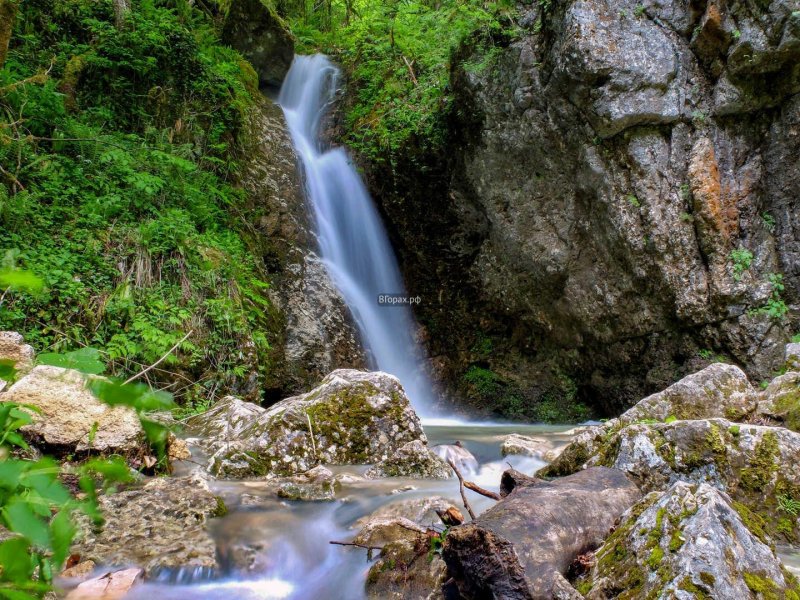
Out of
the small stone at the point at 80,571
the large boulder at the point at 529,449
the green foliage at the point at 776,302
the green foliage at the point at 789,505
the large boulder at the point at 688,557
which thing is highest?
the green foliage at the point at 776,302

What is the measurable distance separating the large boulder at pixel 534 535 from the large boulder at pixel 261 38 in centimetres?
1141

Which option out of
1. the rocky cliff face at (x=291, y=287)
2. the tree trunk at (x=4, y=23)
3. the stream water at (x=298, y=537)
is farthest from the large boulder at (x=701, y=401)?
the tree trunk at (x=4, y=23)

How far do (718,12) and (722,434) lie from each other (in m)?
5.78

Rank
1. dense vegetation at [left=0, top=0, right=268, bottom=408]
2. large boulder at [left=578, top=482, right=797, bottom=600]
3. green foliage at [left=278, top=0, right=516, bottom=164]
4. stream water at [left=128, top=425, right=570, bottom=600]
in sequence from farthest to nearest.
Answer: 1. green foliage at [left=278, top=0, right=516, bottom=164]
2. dense vegetation at [left=0, top=0, right=268, bottom=408]
3. stream water at [left=128, top=425, right=570, bottom=600]
4. large boulder at [left=578, top=482, right=797, bottom=600]

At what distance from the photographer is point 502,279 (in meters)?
8.88

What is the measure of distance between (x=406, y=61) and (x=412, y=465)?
9076 mm

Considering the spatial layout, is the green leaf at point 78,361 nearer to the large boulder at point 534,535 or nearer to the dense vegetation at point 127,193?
the large boulder at point 534,535

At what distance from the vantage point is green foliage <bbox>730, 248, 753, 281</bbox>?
6.45 meters

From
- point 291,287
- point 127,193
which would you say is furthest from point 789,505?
point 127,193

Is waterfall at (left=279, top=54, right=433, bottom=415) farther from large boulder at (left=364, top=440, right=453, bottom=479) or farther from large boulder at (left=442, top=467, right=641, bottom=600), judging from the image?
large boulder at (left=442, top=467, right=641, bottom=600)

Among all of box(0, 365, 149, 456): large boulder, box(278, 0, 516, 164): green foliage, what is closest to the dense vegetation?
box(0, 365, 149, 456): large boulder

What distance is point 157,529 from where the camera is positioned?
9.21 ft

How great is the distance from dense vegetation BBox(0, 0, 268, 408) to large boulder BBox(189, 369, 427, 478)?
105cm

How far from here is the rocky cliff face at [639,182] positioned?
641cm
